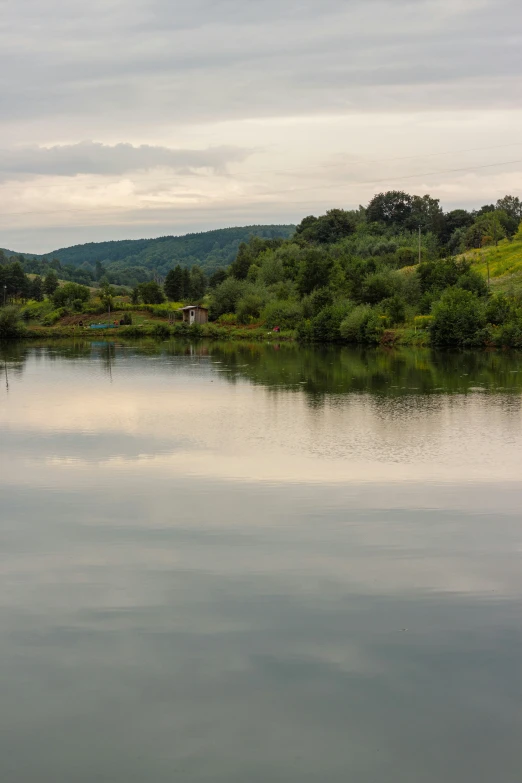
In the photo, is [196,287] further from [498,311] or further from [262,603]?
[262,603]

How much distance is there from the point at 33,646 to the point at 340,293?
73.9m

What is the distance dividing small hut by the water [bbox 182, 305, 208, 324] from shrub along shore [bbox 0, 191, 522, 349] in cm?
84

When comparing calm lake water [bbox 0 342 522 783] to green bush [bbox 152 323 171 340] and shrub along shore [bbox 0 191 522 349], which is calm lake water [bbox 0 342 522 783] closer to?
shrub along shore [bbox 0 191 522 349]

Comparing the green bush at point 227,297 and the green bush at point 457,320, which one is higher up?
the green bush at point 227,297

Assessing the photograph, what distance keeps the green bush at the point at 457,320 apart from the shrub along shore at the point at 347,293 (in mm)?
74

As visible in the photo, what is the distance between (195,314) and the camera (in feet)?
317

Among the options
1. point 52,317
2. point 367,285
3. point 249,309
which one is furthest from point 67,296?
point 367,285

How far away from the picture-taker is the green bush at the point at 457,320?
215 ft

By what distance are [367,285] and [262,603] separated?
67.8 m

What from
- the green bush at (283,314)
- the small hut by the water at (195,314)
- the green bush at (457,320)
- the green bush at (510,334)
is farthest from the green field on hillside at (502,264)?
the small hut by the water at (195,314)

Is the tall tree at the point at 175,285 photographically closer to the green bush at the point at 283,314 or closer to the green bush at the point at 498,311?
the green bush at the point at 283,314

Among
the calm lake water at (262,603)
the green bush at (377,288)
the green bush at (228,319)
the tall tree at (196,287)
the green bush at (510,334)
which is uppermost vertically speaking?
the tall tree at (196,287)

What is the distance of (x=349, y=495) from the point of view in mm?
19719

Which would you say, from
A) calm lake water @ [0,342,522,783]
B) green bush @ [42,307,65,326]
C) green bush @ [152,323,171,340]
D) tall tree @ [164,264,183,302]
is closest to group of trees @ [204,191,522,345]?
green bush @ [152,323,171,340]
